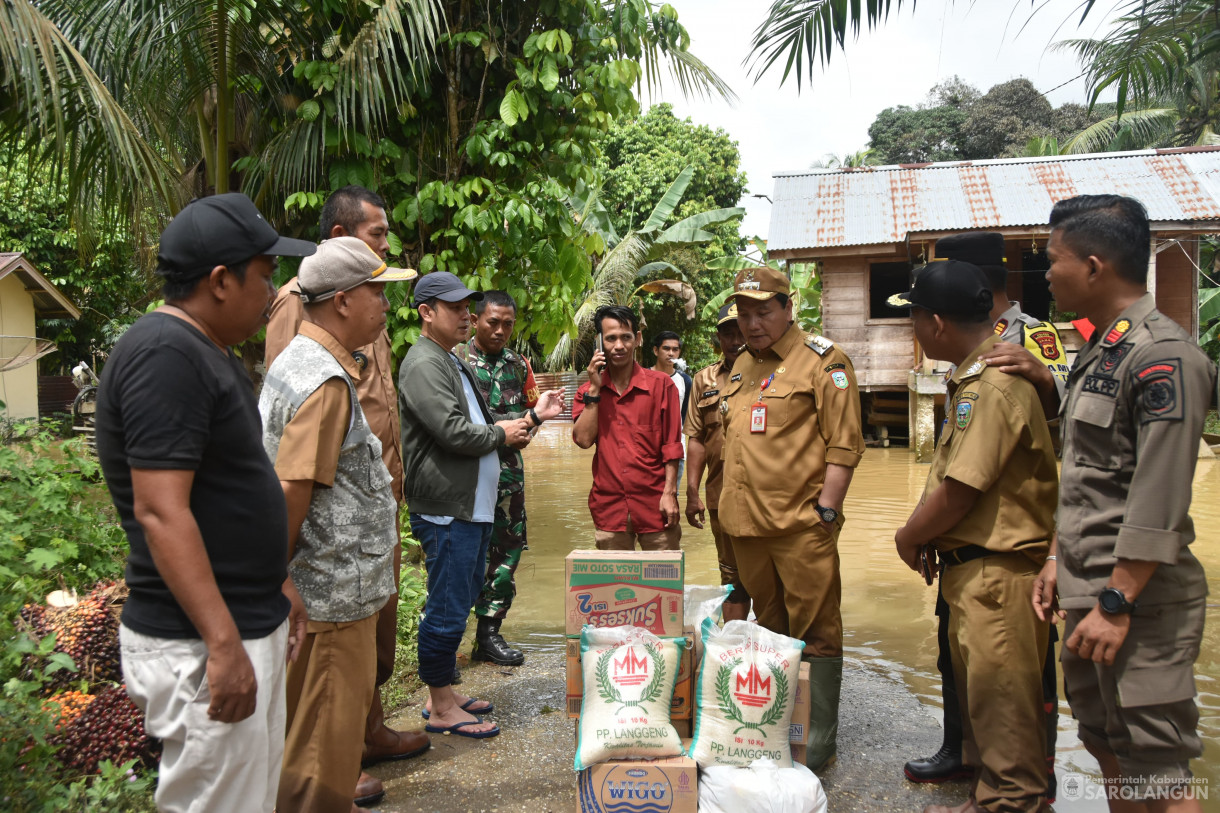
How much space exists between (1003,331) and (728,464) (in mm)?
1297

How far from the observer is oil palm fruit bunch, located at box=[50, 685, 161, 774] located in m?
2.98

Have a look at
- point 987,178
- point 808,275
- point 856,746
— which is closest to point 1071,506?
point 856,746

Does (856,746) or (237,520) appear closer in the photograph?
(237,520)

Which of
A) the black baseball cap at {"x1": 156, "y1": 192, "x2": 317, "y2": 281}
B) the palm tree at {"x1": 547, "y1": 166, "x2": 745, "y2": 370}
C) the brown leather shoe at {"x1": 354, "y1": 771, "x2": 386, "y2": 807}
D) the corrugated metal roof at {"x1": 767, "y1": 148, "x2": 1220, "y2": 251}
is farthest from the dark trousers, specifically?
the palm tree at {"x1": 547, "y1": 166, "x2": 745, "y2": 370}

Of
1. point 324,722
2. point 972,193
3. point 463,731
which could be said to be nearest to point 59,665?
point 324,722

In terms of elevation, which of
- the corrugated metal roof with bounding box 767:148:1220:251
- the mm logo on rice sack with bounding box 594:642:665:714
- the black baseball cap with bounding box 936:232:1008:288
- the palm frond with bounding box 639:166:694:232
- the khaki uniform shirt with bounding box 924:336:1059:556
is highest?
the palm frond with bounding box 639:166:694:232

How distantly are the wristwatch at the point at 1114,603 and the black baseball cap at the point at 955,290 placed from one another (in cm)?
120

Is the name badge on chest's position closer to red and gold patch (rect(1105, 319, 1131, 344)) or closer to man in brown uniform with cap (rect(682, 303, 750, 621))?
man in brown uniform with cap (rect(682, 303, 750, 621))

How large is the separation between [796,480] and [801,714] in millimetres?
930

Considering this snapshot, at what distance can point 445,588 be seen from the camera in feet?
12.5

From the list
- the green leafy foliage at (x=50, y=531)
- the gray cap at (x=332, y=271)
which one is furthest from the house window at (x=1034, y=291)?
the gray cap at (x=332, y=271)

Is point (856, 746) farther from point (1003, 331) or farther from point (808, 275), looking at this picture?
Result: point (808, 275)

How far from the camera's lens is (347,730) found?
2.59m

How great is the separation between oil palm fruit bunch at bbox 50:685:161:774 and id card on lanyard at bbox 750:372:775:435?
262 centimetres
